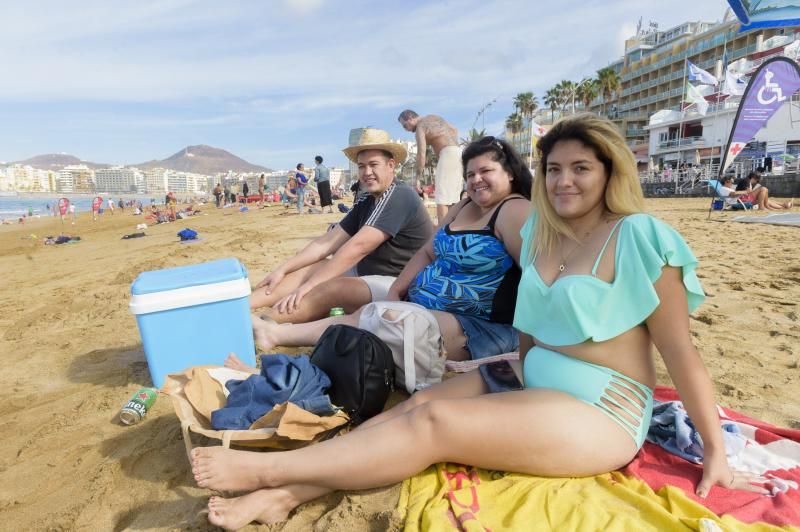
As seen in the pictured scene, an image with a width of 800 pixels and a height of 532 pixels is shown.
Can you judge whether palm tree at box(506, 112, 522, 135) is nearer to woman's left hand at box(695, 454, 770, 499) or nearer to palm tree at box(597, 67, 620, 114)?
palm tree at box(597, 67, 620, 114)

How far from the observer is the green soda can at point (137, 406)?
Answer: 234 centimetres

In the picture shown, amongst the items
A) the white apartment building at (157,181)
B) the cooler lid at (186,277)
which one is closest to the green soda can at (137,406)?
the cooler lid at (186,277)

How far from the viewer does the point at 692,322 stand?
3443mm

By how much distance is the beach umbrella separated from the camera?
806cm

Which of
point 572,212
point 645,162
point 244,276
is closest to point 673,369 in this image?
point 572,212

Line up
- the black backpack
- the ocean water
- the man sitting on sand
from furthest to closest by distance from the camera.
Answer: the ocean water
the man sitting on sand
the black backpack

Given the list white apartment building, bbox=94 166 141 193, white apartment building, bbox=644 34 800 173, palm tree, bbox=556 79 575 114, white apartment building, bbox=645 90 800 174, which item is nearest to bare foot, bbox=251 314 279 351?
white apartment building, bbox=645 90 800 174

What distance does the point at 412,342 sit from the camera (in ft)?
7.31

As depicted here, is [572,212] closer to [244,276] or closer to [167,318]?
[244,276]

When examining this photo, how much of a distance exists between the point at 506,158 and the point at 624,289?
4.08 feet

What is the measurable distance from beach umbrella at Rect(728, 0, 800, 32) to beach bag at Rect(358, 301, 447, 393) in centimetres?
932

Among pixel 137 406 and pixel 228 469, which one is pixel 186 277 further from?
pixel 228 469

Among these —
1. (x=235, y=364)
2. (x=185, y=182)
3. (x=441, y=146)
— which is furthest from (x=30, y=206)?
(x=185, y=182)

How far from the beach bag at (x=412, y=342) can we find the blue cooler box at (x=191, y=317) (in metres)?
0.84
